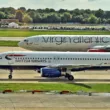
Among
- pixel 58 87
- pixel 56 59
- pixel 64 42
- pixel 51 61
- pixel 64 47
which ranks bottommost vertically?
pixel 64 47

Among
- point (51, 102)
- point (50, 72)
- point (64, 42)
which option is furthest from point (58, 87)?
point (64, 42)

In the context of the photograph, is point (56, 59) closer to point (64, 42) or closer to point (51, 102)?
point (51, 102)

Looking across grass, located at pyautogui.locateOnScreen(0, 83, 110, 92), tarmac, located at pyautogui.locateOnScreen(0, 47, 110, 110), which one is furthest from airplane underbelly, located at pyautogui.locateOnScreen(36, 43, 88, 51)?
tarmac, located at pyautogui.locateOnScreen(0, 47, 110, 110)

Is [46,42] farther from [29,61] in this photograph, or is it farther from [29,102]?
[29,102]

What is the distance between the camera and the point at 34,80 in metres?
49.3

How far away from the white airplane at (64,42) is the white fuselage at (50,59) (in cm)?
2458

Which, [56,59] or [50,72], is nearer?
[50,72]

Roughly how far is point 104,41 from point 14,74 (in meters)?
26.4

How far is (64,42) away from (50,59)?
2570cm

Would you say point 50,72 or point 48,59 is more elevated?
point 48,59

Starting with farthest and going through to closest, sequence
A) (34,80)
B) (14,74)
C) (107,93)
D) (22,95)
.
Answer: (14,74)
(34,80)
(107,93)
(22,95)

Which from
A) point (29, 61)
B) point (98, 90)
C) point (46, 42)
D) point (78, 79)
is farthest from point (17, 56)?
point (46, 42)

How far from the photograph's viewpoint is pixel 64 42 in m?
76.2

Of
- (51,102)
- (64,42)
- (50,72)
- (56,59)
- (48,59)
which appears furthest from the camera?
(64,42)
